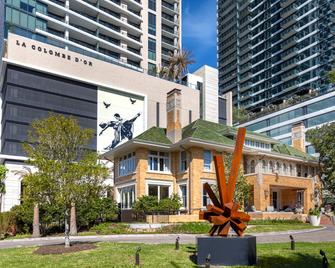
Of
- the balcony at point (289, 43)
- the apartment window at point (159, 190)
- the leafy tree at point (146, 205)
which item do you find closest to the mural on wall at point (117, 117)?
the apartment window at point (159, 190)

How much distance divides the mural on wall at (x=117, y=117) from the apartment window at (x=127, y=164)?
2646 cm

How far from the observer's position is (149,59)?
97.9 m

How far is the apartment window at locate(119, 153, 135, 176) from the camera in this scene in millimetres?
40812

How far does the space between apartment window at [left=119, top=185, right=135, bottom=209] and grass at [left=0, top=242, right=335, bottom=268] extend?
2103 centimetres

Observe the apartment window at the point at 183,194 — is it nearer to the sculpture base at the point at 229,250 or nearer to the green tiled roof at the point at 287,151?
the green tiled roof at the point at 287,151

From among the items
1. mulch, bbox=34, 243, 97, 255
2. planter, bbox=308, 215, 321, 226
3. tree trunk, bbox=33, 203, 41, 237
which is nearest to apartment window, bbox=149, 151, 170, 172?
tree trunk, bbox=33, 203, 41, 237

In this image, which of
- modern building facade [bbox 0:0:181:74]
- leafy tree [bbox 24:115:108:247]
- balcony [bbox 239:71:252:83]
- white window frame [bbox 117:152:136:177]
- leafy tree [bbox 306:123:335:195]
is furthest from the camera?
balcony [bbox 239:71:252:83]

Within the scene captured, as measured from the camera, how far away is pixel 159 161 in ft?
133

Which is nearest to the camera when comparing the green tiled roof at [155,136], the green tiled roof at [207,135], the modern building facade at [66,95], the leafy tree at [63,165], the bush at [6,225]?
the leafy tree at [63,165]

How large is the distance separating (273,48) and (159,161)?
323ft

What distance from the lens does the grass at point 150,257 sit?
50.3ft

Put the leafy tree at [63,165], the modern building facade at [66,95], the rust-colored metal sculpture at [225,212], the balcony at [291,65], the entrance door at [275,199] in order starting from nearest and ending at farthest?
the rust-colored metal sculpture at [225,212] → the leafy tree at [63,165] → the entrance door at [275,199] → the modern building facade at [66,95] → the balcony at [291,65]

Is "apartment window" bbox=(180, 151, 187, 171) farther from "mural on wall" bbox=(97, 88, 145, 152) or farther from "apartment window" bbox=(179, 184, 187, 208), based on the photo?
"mural on wall" bbox=(97, 88, 145, 152)

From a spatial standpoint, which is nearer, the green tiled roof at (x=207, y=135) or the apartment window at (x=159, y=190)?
the green tiled roof at (x=207, y=135)
